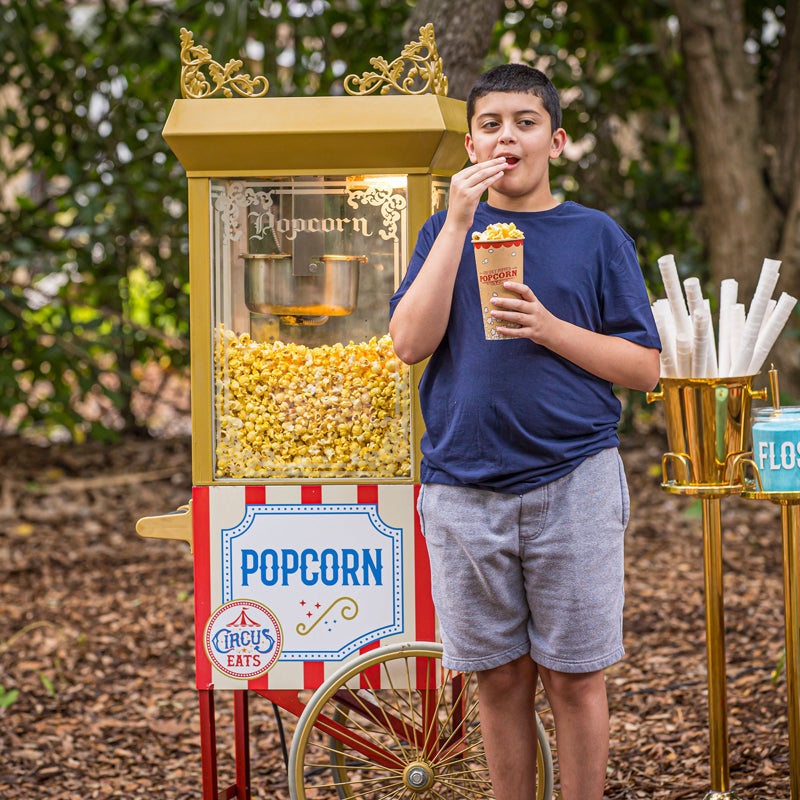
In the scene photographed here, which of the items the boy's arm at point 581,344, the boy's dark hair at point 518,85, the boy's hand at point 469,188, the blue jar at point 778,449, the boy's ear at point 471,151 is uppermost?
the boy's dark hair at point 518,85

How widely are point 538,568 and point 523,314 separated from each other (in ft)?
1.68

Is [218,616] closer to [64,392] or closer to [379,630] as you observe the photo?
[379,630]

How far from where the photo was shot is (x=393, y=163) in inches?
92.2

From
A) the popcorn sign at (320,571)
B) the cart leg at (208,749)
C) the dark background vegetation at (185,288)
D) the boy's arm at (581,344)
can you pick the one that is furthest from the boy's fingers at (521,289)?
the dark background vegetation at (185,288)

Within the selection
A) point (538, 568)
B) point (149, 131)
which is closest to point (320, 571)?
point (538, 568)

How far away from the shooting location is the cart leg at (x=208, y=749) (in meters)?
2.51

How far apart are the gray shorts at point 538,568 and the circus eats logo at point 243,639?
585 millimetres

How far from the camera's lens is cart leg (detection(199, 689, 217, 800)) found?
2.51 m

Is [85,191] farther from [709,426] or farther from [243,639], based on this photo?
[709,426]

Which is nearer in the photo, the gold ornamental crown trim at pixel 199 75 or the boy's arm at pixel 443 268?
the boy's arm at pixel 443 268

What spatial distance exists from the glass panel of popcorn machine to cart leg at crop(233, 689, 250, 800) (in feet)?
2.14

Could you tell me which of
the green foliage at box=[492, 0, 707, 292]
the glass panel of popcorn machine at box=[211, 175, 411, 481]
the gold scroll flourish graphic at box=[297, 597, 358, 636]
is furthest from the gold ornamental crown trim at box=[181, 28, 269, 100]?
the green foliage at box=[492, 0, 707, 292]

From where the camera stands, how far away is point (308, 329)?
8.07 feet

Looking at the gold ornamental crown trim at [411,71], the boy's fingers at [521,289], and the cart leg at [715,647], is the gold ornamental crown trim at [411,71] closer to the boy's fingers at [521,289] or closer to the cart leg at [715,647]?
the boy's fingers at [521,289]
